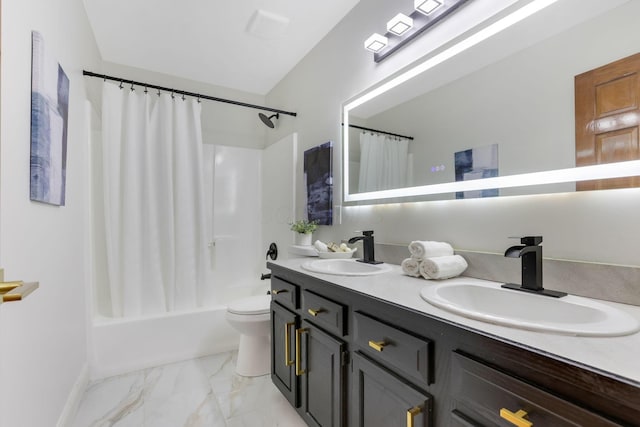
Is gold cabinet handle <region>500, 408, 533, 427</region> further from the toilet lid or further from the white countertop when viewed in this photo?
the toilet lid

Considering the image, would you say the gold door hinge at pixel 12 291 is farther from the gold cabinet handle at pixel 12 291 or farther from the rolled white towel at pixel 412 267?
the rolled white towel at pixel 412 267

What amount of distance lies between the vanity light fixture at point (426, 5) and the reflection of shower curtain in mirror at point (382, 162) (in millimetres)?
582

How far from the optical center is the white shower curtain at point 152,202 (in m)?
2.24

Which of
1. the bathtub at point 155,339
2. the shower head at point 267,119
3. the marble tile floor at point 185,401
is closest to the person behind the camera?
the marble tile floor at point 185,401

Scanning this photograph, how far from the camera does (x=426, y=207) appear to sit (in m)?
1.48

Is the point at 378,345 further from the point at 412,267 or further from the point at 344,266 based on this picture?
the point at 344,266

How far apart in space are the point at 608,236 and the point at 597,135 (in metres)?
0.31

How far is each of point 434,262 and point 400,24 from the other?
1.18 meters

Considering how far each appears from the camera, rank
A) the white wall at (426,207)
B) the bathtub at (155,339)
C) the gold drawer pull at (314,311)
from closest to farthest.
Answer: the white wall at (426,207), the gold drawer pull at (314,311), the bathtub at (155,339)

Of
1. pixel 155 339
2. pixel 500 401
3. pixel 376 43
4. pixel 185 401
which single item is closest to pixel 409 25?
pixel 376 43

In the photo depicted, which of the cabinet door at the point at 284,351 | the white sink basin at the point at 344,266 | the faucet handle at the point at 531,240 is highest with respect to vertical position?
the faucet handle at the point at 531,240

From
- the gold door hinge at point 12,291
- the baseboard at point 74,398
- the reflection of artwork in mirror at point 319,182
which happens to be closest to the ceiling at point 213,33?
the reflection of artwork in mirror at point 319,182

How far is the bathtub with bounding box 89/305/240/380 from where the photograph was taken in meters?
2.09

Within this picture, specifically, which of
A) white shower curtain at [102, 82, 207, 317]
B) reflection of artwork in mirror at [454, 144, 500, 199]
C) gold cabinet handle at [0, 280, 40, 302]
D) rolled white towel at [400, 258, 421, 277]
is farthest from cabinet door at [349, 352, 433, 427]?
white shower curtain at [102, 82, 207, 317]
